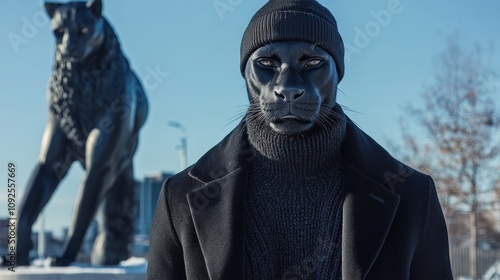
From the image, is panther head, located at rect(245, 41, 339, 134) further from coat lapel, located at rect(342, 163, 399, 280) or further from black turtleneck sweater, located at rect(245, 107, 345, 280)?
coat lapel, located at rect(342, 163, 399, 280)

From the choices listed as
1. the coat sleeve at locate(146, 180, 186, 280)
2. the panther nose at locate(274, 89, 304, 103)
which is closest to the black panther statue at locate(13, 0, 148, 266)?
the coat sleeve at locate(146, 180, 186, 280)

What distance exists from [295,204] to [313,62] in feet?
1.32

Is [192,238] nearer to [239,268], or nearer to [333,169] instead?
[239,268]

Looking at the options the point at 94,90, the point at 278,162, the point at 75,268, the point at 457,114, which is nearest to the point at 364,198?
the point at 278,162

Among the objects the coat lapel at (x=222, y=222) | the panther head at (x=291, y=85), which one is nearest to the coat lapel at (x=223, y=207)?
the coat lapel at (x=222, y=222)

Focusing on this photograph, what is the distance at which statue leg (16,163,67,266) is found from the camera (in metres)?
5.29

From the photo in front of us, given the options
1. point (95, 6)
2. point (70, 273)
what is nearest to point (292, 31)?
point (70, 273)

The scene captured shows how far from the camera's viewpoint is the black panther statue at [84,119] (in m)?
5.46

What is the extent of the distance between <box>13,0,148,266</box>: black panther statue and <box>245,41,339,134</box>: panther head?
379 centimetres

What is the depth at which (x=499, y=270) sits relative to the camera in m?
15.2

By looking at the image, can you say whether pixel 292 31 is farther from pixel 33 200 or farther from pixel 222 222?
pixel 33 200

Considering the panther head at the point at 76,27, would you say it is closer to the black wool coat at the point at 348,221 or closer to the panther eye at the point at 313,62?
the black wool coat at the point at 348,221

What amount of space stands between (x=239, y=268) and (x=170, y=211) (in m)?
0.30

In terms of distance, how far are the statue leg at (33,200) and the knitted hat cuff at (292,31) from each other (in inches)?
151
